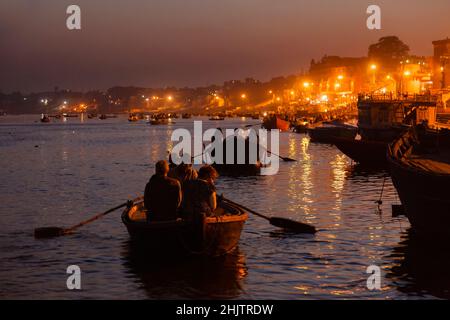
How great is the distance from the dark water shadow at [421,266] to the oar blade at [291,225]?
2.84 metres

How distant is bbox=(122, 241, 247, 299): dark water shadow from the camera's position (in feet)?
53.9

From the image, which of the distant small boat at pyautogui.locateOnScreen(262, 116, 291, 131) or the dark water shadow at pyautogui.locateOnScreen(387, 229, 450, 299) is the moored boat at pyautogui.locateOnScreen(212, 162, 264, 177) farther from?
the distant small boat at pyautogui.locateOnScreen(262, 116, 291, 131)

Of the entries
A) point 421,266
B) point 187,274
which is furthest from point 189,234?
point 421,266

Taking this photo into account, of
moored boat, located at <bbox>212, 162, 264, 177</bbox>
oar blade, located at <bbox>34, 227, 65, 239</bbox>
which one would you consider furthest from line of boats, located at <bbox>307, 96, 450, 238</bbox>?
oar blade, located at <bbox>34, 227, 65, 239</bbox>

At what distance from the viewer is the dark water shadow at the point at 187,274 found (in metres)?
16.4

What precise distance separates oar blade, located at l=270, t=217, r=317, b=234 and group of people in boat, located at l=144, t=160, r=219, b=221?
4834 millimetres

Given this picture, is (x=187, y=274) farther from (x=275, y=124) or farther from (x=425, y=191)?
(x=275, y=124)

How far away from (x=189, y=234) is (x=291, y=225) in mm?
5917

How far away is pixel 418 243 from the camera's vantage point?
21562 mm

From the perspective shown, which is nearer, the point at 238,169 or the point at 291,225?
the point at 291,225

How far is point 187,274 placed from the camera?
58.5 ft

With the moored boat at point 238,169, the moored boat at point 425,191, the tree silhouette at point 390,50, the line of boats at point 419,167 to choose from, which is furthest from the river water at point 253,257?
the tree silhouette at point 390,50

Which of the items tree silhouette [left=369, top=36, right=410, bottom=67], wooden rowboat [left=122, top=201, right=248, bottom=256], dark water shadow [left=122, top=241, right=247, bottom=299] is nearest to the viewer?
dark water shadow [left=122, top=241, right=247, bottom=299]
